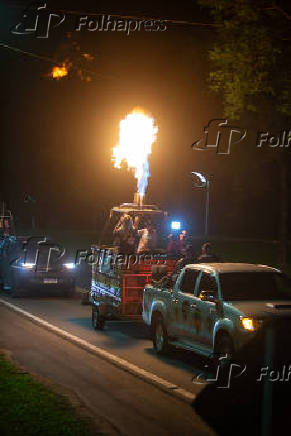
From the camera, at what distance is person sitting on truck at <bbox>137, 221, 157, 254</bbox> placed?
18562 millimetres

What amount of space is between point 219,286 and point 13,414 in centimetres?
460

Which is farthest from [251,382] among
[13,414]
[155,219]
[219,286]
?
[155,219]

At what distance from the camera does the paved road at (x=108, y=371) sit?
892 centimetres

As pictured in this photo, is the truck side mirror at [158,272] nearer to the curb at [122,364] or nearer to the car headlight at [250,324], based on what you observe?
the curb at [122,364]

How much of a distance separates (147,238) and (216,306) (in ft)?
21.9

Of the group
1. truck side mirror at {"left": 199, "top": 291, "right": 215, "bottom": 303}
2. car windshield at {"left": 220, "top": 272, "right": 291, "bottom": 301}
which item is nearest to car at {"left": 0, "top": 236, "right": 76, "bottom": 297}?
car windshield at {"left": 220, "top": 272, "right": 291, "bottom": 301}

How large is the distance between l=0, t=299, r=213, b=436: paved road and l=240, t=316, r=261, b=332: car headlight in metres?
1.17

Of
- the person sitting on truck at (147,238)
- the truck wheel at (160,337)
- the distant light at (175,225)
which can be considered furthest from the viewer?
the distant light at (175,225)

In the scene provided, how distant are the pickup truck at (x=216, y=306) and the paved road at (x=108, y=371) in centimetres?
55

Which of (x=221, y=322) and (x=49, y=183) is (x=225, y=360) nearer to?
(x=221, y=322)
